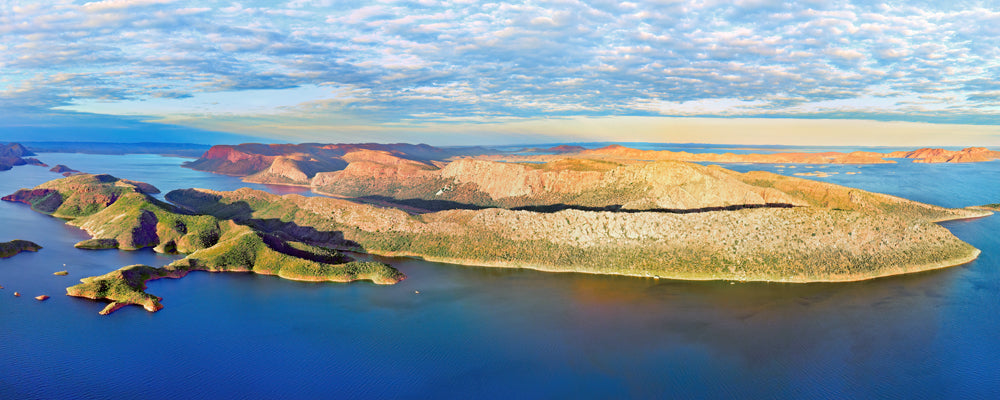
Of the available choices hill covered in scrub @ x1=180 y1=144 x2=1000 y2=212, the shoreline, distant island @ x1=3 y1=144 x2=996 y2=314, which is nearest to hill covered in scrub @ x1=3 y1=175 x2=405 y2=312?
distant island @ x1=3 y1=144 x2=996 y2=314

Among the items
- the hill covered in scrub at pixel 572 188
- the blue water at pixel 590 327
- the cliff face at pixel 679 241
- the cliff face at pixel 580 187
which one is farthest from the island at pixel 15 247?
the cliff face at pixel 580 187

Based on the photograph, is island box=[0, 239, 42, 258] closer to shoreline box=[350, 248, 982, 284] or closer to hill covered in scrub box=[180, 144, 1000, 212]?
shoreline box=[350, 248, 982, 284]

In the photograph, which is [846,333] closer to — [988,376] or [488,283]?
[988,376]

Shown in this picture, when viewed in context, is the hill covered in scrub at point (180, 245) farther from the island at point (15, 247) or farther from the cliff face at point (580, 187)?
the cliff face at point (580, 187)

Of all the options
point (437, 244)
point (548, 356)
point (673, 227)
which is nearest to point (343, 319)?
point (548, 356)

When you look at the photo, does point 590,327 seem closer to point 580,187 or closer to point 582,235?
point 582,235

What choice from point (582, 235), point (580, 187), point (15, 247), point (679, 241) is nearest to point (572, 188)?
point (580, 187)
